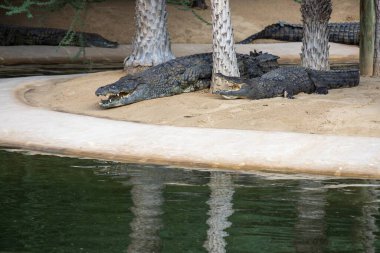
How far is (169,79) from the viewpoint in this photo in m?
14.9

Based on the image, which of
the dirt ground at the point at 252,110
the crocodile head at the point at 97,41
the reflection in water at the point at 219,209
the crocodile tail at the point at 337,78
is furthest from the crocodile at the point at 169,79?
the crocodile head at the point at 97,41

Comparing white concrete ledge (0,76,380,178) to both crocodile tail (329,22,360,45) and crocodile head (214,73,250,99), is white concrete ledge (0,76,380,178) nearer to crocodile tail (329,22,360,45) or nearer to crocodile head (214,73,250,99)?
crocodile head (214,73,250,99)

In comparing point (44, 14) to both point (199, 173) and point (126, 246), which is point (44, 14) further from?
point (126, 246)

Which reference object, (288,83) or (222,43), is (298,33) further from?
(222,43)

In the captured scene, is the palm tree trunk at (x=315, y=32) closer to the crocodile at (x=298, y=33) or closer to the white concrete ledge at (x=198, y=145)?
the white concrete ledge at (x=198, y=145)

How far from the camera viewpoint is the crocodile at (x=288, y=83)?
1391 centimetres

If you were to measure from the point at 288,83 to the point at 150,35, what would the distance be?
9.30 ft

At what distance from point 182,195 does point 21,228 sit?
1.86 m

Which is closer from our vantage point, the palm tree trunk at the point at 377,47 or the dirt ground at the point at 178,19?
the palm tree trunk at the point at 377,47

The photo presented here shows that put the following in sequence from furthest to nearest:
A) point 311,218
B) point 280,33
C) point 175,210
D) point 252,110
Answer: point 280,33, point 252,110, point 175,210, point 311,218

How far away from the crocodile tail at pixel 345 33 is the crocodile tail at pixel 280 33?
859 millimetres

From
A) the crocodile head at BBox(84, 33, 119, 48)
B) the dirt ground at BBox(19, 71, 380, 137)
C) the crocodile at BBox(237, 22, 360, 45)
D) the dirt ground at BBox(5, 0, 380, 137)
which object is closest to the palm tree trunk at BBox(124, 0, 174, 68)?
the dirt ground at BBox(5, 0, 380, 137)

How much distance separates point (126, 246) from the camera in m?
7.05

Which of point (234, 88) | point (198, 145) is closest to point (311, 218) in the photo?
point (198, 145)
